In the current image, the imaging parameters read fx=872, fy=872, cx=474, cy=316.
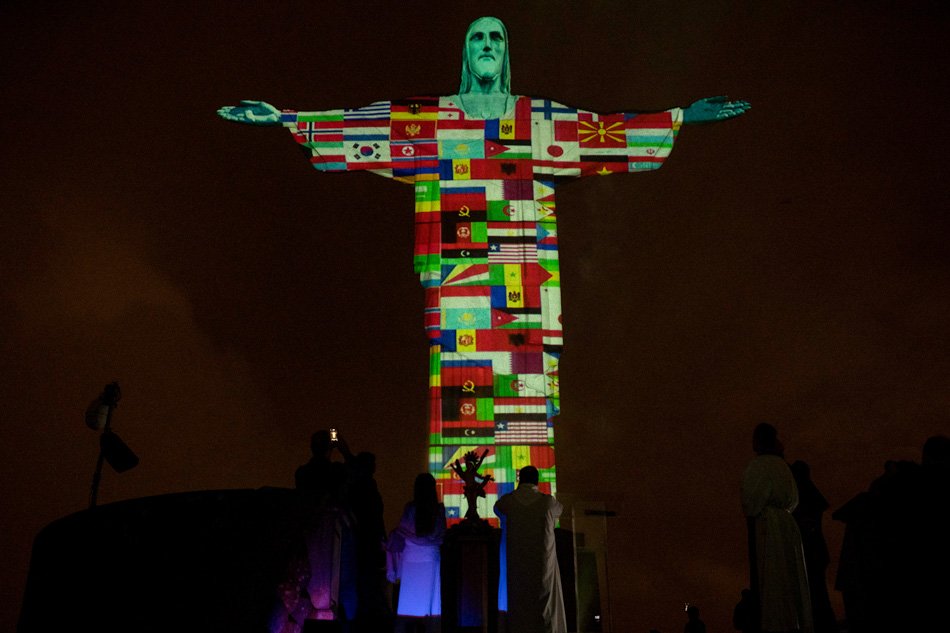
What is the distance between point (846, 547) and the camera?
527 cm

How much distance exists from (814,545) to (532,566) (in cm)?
195

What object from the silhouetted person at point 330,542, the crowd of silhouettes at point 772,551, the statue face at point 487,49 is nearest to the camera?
the silhouetted person at point 330,542

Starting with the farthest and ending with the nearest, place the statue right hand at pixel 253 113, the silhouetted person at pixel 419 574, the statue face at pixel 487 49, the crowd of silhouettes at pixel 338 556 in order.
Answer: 1. the statue face at pixel 487 49
2. the statue right hand at pixel 253 113
3. the silhouetted person at pixel 419 574
4. the crowd of silhouettes at pixel 338 556

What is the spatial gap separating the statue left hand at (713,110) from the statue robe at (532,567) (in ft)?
16.4

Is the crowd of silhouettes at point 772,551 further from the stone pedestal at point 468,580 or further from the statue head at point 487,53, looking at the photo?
→ the statue head at point 487,53

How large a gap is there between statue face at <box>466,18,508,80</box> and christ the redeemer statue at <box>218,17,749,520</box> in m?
0.01

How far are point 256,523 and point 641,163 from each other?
24.9 ft

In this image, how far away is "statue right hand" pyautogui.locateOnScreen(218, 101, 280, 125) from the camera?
920cm

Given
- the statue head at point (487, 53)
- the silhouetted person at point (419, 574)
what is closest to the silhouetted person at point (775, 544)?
the silhouetted person at point (419, 574)

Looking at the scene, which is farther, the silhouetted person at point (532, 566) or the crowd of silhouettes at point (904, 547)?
the silhouetted person at point (532, 566)

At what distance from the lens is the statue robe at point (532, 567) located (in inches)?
239

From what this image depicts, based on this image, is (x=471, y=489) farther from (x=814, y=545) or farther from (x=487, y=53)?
(x=487, y=53)

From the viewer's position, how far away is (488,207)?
9.20m

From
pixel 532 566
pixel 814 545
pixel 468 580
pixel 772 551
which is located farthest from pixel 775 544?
pixel 468 580
